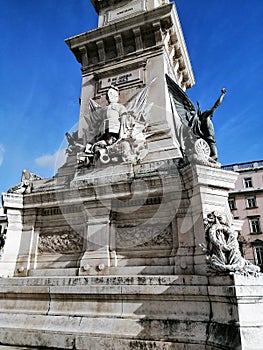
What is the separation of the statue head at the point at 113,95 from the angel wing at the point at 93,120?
0.39 m

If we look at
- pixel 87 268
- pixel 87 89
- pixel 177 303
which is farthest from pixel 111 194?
pixel 87 89

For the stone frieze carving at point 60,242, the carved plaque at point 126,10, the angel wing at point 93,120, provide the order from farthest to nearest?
1. the carved plaque at point 126,10
2. the angel wing at point 93,120
3. the stone frieze carving at point 60,242

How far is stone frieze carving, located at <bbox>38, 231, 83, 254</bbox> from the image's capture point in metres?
6.20

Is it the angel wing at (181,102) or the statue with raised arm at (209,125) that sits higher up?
the angel wing at (181,102)

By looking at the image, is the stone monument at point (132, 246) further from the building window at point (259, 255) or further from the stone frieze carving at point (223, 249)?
the building window at point (259, 255)

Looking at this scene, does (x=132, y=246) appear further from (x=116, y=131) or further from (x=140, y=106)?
(x=140, y=106)

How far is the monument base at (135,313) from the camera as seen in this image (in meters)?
3.83

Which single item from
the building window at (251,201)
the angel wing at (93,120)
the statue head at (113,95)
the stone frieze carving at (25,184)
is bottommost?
the stone frieze carving at (25,184)

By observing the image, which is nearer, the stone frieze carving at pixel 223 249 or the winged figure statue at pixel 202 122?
the stone frieze carving at pixel 223 249

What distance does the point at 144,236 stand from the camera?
223 inches

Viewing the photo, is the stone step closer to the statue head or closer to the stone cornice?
the statue head

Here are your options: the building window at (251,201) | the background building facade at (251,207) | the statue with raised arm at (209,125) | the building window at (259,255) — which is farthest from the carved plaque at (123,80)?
the building window at (251,201)

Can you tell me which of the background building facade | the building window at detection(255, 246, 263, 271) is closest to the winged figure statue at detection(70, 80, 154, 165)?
the background building facade

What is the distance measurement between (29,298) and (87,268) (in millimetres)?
1264
